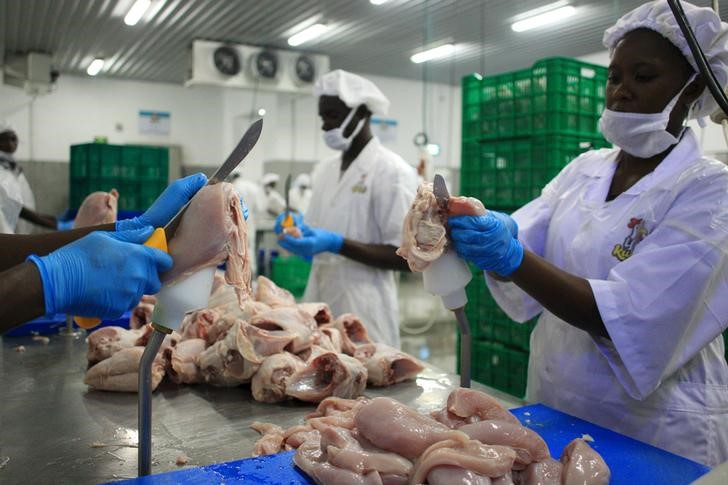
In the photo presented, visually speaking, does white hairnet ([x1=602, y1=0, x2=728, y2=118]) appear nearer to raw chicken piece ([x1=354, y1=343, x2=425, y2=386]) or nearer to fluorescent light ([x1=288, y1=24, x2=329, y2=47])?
raw chicken piece ([x1=354, y1=343, x2=425, y2=386])

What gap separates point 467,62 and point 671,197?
863 centimetres

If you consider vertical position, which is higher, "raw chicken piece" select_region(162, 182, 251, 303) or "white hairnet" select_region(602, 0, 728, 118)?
"white hairnet" select_region(602, 0, 728, 118)

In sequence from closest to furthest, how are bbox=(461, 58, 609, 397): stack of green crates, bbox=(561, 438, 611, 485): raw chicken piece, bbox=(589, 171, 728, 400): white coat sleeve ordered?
1. bbox=(561, 438, 611, 485): raw chicken piece
2. bbox=(589, 171, 728, 400): white coat sleeve
3. bbox=(461, 58, 609, 397): stack of green crates

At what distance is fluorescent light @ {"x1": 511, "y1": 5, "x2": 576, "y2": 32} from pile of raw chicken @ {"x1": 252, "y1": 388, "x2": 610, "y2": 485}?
245 inches

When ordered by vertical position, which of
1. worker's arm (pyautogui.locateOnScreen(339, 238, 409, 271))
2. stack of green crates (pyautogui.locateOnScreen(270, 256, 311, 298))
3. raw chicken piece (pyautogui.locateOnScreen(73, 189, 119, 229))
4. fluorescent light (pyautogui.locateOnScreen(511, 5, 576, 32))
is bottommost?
stack of green crates (pyautogui.locateOnScreen(270, 256, 311, 298))

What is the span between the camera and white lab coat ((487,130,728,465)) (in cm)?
167

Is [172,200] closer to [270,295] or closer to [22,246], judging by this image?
[22,246]

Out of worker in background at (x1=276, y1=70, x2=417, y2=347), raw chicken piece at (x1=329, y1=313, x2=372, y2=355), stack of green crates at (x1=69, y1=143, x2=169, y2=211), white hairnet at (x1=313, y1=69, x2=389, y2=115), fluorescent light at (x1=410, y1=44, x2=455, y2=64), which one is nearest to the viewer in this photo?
raw chicken piece at (x1=329, y1=313, x2=372, y2=355)

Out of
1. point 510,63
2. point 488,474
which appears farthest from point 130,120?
point 488,474

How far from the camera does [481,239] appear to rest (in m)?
1.59

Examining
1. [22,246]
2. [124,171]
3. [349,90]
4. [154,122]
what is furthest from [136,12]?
[22,246]

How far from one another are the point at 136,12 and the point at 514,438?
7.41 m

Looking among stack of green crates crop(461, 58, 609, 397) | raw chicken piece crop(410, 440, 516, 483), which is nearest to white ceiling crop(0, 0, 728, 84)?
stack of green crates crop(461, 58, 609, 397)

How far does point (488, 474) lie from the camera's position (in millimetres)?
1227
